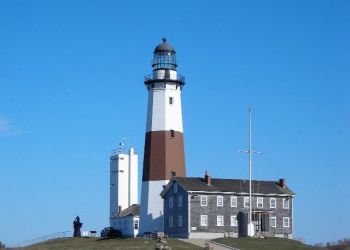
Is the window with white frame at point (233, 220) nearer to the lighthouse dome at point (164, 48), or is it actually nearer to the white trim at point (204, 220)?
the white trim at point (204, 220)

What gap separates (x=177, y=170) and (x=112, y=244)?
15056 millimetres

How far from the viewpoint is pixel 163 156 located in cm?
8319

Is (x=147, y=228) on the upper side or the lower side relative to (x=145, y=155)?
lower

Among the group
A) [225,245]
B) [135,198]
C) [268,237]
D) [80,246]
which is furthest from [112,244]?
[135,198]

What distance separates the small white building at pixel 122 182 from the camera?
9969 cm

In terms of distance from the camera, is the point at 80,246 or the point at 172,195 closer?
the point at 80,246

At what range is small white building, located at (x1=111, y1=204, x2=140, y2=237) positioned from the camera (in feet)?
299

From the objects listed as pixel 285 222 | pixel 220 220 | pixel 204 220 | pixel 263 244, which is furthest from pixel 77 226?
pixel 263 244

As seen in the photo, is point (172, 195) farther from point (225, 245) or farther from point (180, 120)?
point (225, 245)

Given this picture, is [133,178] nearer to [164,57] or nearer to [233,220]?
[164,57]

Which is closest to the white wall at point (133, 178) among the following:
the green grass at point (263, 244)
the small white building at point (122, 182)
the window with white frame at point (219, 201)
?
the small white building at point (122, 182)

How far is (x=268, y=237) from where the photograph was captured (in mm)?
75125

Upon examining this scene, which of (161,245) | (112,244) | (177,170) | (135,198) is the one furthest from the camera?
(135,198)

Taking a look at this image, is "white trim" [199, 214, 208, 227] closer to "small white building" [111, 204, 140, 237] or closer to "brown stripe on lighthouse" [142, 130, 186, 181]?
"brown stripe on lighthouse" [142, 130, 186, 181]
